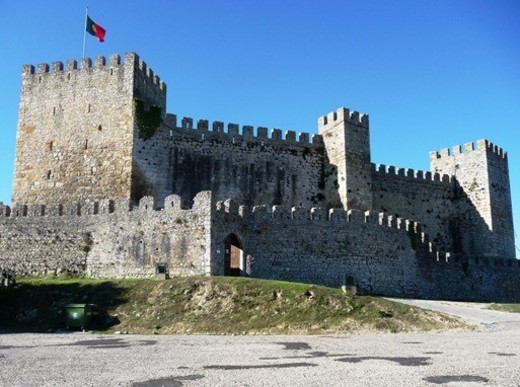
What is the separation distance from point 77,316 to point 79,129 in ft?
56.7

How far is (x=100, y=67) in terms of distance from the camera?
3825cm

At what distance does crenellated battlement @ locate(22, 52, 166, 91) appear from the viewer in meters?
37.6

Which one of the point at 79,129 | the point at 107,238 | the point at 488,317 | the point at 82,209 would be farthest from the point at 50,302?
the point at 488,317

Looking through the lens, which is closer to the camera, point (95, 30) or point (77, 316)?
point (77, 316)

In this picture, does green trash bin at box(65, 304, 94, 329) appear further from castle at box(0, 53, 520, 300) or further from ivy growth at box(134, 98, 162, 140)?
ivy growth at box(134, 98, 162, 140)

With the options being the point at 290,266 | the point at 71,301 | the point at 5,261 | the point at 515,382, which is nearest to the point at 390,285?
the point at 290,266

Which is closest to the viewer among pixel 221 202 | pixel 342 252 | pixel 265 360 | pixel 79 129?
pixel 265 360

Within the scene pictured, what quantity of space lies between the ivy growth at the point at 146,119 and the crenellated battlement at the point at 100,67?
8.31ft

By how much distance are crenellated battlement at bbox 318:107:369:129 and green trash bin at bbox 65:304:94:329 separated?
23.9 metres

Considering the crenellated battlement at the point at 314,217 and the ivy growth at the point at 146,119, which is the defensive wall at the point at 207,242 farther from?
the ivy growth at the point at 146,119

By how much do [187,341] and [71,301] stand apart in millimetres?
8683

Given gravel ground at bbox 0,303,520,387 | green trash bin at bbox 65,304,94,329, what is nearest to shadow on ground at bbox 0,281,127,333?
green trash bin at bbox 65,304,94,329

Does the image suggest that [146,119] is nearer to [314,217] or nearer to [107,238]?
[107,238]

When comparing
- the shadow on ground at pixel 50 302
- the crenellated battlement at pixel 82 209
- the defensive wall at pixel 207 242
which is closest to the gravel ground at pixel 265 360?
the shadow on ground at pixel 50 302
